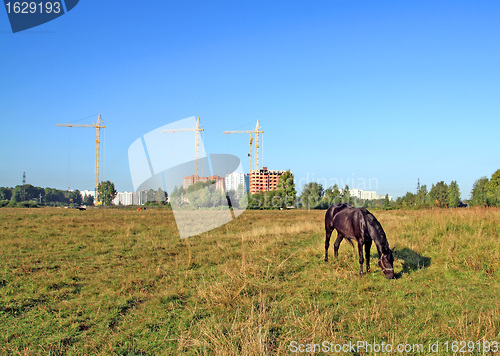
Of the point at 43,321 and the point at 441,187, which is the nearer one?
the point at 43,321

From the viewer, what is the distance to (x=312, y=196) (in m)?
73.3

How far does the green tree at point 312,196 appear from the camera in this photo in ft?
237

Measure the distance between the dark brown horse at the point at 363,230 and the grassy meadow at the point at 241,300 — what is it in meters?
0.41

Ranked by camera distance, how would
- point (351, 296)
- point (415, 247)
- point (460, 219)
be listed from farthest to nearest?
point (460, 219) < point (415, 247) < point (351, 296)

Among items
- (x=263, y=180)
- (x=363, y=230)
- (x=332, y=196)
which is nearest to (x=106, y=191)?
(x=263, y=180)

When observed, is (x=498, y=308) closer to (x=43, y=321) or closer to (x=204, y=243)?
(x=43, y=321)

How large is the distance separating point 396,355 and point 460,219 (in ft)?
38.7

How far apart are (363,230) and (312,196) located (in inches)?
2606

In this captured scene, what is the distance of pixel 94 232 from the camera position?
17688 mm

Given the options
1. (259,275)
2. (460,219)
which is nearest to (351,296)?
(259,275)

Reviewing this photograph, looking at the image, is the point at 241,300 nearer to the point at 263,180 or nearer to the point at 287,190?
the point at 287,190

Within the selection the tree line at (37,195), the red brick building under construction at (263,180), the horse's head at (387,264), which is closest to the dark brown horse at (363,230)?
the horse's head at (387,264)

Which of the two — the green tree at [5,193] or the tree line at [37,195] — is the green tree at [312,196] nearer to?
the tree line at [37,195]

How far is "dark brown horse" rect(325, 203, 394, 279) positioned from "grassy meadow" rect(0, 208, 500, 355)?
41 centimetres
